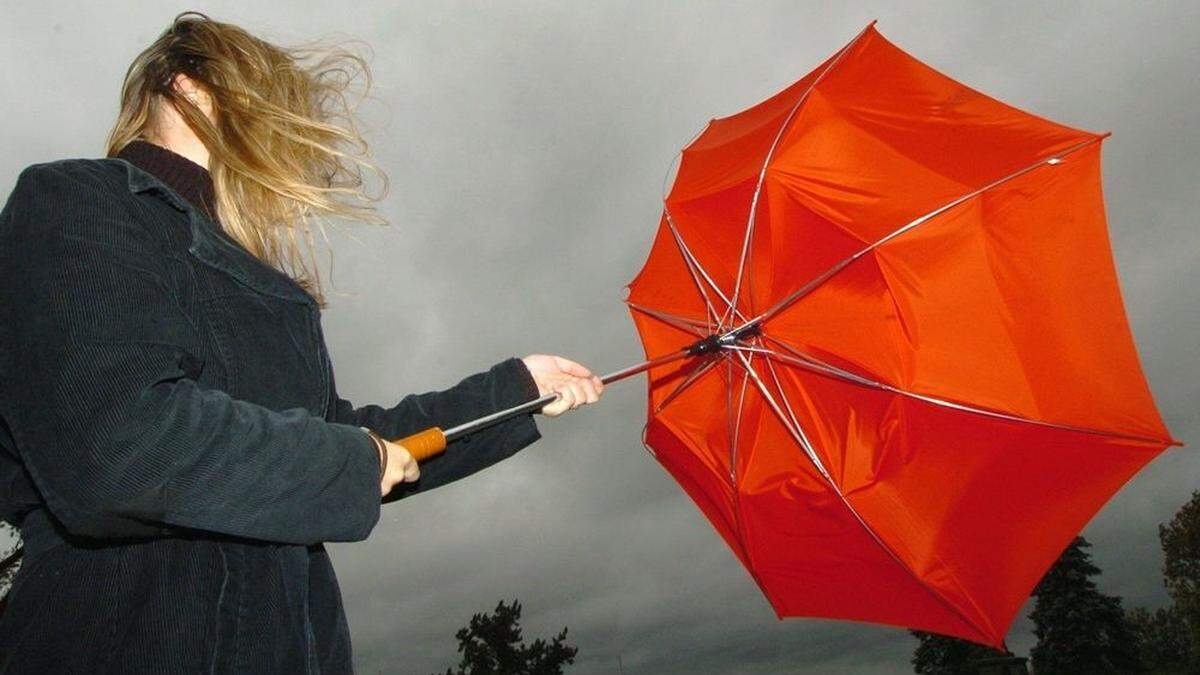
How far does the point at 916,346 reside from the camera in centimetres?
481

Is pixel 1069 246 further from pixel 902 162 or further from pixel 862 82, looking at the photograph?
pixel 862 82

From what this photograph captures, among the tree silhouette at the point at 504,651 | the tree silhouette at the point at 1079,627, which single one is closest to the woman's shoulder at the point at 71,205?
the tree silhouette at the point at 504,651

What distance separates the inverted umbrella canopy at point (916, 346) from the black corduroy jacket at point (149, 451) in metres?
3.77

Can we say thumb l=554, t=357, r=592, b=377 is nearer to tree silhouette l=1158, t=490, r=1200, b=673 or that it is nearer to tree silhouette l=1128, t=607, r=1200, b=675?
tree silhouette l=1158, t=490, r=1200, b=673

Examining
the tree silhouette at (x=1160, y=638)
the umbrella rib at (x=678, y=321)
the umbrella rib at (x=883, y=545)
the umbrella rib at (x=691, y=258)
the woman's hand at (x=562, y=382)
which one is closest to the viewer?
the woman's hand at (x=562, y=382)

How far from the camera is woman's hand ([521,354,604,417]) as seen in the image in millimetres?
3990

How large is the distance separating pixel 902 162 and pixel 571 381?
2678 mm

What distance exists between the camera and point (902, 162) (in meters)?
5.07

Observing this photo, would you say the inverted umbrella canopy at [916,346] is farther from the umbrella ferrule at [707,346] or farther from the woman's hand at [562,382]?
the woman's hand at [562,382]

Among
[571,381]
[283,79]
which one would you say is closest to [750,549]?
[571,381]

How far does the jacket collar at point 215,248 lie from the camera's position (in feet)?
6.59

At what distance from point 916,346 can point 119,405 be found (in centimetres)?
435

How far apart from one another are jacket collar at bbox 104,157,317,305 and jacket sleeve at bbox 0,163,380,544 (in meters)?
0.15

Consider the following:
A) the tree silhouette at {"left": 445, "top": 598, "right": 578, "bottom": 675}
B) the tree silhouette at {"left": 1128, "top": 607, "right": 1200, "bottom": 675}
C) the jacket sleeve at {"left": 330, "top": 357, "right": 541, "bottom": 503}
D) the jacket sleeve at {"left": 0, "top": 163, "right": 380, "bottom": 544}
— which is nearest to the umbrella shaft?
the jacket sleeve at {"left": 330, "top": 357, "right": 541, "bottom": 503}
